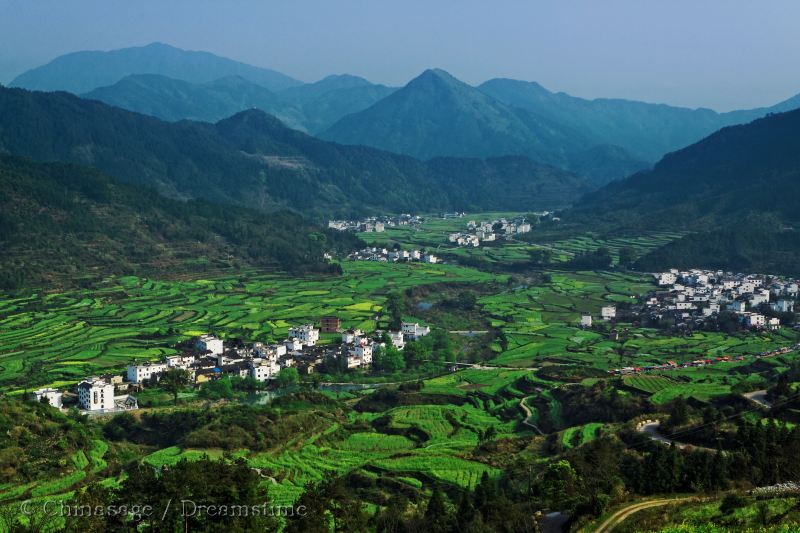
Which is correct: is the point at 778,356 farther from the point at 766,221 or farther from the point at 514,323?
the point at 766,221

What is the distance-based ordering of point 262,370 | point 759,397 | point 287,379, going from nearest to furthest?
point 759,397 → point 287,379 → point 262,370

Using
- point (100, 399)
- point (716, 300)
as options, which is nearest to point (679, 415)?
point (100, 399)

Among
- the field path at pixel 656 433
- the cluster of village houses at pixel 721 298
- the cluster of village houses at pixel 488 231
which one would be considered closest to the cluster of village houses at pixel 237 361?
the cluster of village houses at pixel 721 298

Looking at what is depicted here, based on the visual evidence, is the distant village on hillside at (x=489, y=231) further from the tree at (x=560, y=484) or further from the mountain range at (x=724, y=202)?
the tree at (x=560, y=484)

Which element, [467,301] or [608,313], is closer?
[608,313]

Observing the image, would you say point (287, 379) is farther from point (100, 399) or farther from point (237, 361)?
point (100, 399)

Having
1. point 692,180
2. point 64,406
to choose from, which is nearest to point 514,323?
point 64,406
